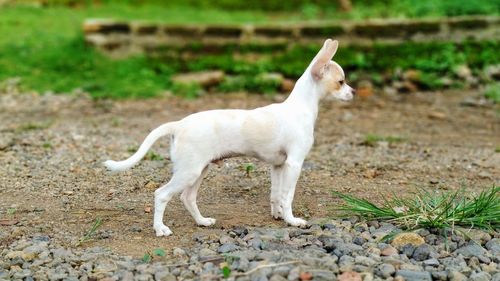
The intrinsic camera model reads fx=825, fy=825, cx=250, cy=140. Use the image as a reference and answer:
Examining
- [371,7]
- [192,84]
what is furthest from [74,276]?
[371,7]

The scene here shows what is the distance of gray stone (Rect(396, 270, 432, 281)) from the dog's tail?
1859mm

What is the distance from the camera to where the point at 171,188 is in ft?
19.0

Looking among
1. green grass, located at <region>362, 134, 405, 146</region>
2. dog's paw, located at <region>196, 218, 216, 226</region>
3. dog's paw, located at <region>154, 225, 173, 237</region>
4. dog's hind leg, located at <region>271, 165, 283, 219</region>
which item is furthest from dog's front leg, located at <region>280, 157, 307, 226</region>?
green grass, located at <region>362, 134, 405, 146</region>

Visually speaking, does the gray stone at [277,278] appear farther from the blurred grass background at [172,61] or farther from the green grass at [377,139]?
the blurred grass background at [172,61]

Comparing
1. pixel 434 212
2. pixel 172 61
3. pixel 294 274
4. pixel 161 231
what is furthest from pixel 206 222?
pixel 172 61

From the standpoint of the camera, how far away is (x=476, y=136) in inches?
405

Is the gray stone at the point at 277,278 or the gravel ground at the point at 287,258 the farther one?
the gravel ground at the point at 287,258

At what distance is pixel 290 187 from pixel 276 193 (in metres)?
0.23

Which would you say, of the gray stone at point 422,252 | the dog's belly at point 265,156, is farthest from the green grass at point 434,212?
the dog's belly at point 265,156

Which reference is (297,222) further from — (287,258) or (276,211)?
(287,258)

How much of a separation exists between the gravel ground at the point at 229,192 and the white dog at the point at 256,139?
28 centimetres

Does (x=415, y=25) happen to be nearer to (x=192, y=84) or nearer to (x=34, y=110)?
(x=192, y=84)

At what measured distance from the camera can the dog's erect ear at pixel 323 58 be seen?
20.0ft

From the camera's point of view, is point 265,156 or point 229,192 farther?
point 229,192
